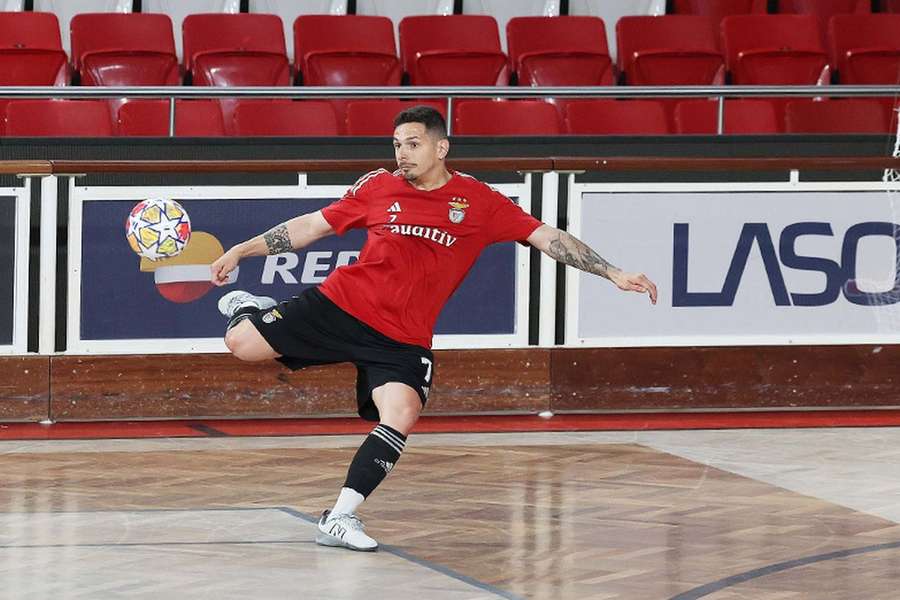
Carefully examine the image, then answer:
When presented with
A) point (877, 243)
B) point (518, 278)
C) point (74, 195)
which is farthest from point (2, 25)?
point (877, 243)

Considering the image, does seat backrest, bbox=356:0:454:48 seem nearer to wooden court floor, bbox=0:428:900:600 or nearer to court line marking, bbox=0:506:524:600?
wooden court floor, bbox=0:428:900:600

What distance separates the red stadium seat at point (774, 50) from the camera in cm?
1373

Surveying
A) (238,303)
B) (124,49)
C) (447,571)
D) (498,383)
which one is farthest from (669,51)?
(447,571)

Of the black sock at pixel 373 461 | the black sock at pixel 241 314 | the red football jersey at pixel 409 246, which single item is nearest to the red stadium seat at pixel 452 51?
the black sock at pixel 241 314

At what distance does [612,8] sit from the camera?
49.1ft

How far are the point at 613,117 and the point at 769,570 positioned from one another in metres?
6.58

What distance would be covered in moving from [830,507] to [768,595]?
181 cm

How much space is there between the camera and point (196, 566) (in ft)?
20.3

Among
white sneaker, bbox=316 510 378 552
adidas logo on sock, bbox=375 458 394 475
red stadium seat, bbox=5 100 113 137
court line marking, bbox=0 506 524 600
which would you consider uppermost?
red stadium seat, bbox=5 100 113 137

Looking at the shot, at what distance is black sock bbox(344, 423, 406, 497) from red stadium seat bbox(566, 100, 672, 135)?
6.12 m

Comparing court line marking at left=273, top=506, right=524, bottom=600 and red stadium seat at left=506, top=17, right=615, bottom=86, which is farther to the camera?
red stadium seat at left=506, top=17, right=615, bottom=86

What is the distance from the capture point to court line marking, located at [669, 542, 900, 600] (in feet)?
19.6

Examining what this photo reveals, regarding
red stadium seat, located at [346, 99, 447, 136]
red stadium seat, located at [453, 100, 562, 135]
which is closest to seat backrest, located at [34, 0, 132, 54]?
red stadium seat, located at [346, 99, 447, 136]

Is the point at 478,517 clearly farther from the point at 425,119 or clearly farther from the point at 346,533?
the point at 425,119
